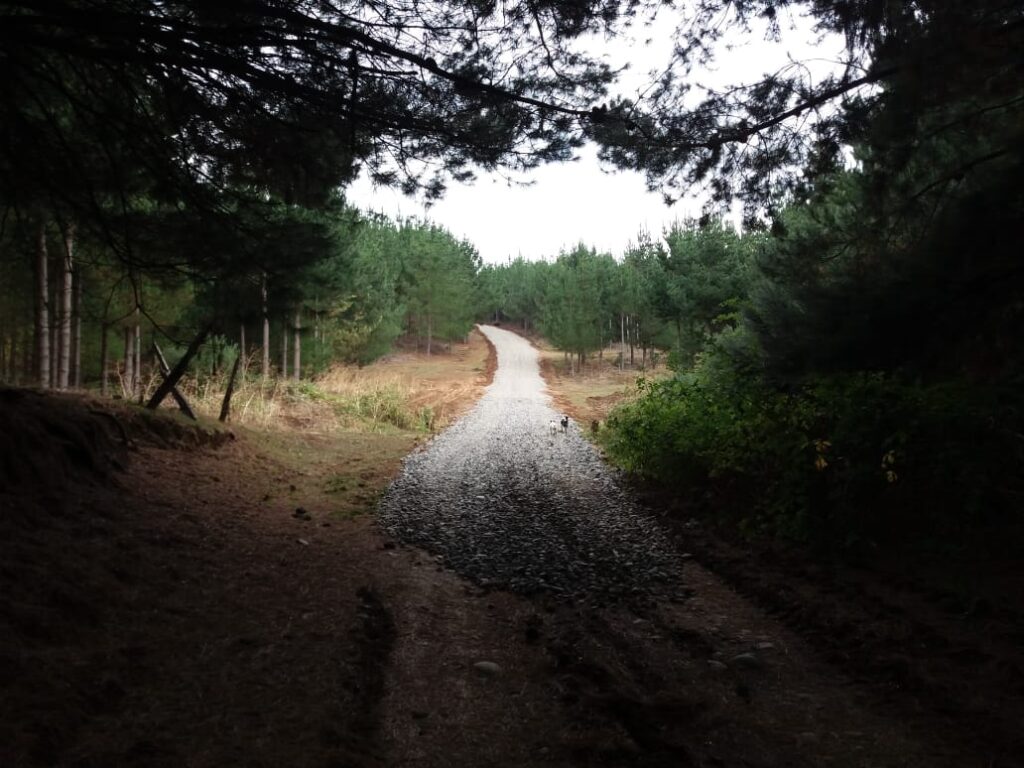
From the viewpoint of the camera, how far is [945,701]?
9.03 ft

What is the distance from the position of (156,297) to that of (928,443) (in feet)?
44.8

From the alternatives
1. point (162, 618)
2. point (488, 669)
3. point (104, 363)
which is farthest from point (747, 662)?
point (104, 363)

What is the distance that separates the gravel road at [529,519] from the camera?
4.76 metres

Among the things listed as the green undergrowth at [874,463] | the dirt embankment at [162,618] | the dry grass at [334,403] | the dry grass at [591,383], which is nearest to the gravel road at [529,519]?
the dirt embankment at [162,618]

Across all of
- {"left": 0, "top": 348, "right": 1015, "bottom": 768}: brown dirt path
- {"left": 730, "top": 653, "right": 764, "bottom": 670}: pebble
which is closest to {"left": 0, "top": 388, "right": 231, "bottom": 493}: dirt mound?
{"left": 0, "top": 348, "right": 1015, "bottom": 768}: brown dirt path

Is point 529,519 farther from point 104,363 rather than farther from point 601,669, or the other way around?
point 104,363

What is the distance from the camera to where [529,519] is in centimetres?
650

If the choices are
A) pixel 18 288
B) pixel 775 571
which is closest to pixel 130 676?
pixel 775 571

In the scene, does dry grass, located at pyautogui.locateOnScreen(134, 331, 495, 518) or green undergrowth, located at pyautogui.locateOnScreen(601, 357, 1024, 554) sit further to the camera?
dry grass, located at pyautogui.locateOnScreen(134, 331, 495, 518)

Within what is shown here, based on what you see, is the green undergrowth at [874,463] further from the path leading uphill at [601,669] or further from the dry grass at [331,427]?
the dry grass at [331,427]

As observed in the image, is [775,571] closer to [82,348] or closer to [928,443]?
[928,443]

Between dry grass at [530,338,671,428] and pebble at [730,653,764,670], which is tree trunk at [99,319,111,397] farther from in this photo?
dry grass at [530,338,671,428]

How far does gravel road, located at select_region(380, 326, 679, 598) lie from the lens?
187 inches

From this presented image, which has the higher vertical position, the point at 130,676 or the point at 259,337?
the point at 259,337
